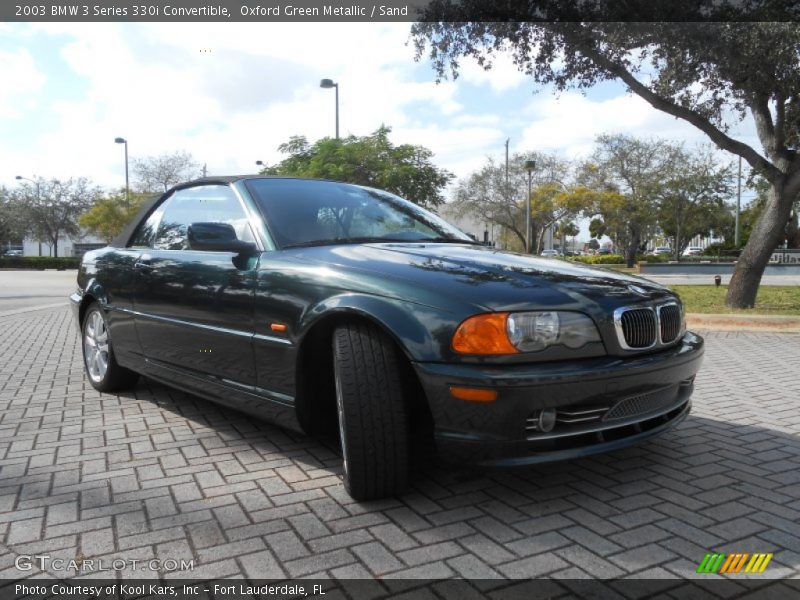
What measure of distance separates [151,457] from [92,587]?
1.31 m

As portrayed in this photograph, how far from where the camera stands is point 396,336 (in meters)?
2.48

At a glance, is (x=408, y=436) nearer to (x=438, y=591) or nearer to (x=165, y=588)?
(x=438, y=591)

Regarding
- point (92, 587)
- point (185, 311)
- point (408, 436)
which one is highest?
point (185, 311)

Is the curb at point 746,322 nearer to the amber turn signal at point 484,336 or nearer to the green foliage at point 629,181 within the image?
the amber turn signal at point 484,336

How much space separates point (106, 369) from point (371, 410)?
292cm

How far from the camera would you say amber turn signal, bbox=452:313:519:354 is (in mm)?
2365

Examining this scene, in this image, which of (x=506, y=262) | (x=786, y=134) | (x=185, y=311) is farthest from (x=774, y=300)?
(x=185, y=311)

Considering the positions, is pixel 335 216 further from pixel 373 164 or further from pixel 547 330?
pixel 373 164

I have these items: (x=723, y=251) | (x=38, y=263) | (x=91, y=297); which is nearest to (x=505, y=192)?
(x=723, y=251)

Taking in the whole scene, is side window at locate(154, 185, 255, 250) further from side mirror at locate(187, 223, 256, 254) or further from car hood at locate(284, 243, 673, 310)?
car hood at locate(284, 243, 673, 310)

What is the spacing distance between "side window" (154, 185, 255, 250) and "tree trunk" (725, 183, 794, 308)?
9.58 meters

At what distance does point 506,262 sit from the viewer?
3.00 m

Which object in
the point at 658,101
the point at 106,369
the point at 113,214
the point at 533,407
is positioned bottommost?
the point at 106,369

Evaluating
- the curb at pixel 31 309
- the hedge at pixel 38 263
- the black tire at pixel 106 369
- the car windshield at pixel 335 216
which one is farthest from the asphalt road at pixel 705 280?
the hedge at pixel 38 263
